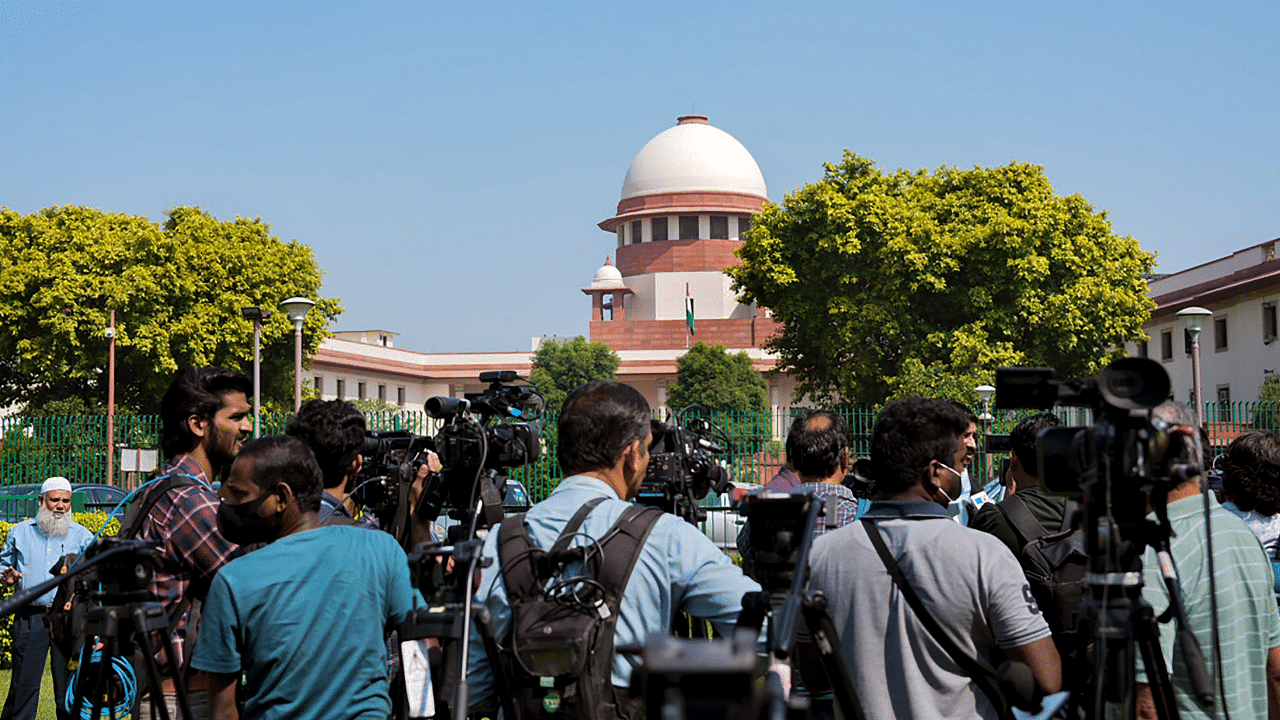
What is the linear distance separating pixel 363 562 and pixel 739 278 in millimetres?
34592

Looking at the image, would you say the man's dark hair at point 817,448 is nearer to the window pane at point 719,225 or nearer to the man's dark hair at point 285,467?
the man's dark hair at point 285,467

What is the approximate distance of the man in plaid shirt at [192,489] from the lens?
4.08m

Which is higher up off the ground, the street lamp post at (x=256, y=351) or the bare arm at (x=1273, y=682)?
the street lamp post at (x=256, y=351)

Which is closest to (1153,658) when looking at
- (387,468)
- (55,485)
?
(387,468)

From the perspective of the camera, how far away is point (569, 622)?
3.12 m

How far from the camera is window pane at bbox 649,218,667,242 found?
253 feet

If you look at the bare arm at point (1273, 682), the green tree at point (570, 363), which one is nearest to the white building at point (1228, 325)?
the green tree at point (570, 363)

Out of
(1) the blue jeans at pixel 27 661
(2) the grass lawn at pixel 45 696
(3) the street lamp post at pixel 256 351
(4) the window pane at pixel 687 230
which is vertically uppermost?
(4) the window pane at pixel 687 230

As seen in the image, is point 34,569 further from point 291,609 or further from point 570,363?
point 570,363

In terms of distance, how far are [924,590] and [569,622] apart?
886 millimetres

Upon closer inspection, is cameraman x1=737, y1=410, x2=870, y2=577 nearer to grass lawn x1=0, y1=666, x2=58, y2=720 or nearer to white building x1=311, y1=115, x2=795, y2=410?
grass lawn x1=0, y1=666, x2=58, y2=720

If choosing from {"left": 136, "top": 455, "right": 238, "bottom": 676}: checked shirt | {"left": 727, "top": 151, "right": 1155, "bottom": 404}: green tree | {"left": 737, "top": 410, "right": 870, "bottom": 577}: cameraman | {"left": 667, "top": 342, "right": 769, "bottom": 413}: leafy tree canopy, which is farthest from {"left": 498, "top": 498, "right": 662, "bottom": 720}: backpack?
{"left": 667, "top": 342, "right": 769, "bottom": 413}: leafy tree canopy

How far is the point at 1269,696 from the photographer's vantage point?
3.87 meters

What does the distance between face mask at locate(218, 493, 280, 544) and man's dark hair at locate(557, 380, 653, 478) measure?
862 millimetres
